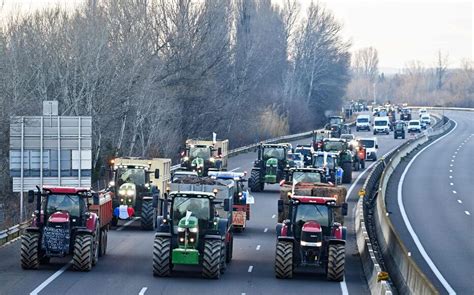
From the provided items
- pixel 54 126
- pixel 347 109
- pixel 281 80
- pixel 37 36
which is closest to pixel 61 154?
pixel 54 126

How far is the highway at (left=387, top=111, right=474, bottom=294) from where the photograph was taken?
33438 millimetres

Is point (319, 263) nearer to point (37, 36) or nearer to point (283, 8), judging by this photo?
point (37, 36)

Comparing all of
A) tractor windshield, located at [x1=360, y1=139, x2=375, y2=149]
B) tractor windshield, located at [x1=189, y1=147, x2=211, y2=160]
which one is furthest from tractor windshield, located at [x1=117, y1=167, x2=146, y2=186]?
tractor windshield, located at [x1=360, y1=139, x2=375, y2=149]

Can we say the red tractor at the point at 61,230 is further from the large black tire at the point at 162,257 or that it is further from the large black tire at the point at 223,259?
the large black tire at the point at 223,259

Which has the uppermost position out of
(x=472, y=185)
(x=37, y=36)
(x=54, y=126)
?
(x=37, y=36)

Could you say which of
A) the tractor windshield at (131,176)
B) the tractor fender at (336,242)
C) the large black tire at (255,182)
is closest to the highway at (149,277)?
the tractor fender at (336,242)

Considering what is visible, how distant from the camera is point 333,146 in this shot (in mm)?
62781

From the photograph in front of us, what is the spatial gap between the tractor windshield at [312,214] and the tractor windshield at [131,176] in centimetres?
1146

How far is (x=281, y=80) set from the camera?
128 metres

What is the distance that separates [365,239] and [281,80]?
95.2 meters

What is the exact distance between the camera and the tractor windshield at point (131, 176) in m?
39.5

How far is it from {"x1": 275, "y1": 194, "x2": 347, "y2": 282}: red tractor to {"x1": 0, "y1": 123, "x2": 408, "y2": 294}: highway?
0.43 meters

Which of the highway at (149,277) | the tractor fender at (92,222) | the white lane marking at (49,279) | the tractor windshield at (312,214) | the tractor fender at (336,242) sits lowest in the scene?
the highway at (149,277)

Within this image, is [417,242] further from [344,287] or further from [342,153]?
[342,153]
